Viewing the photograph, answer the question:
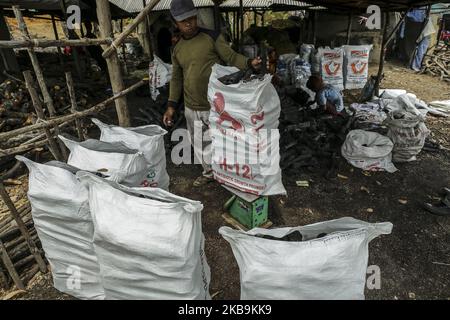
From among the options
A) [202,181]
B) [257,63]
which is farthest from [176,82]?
[202,181]

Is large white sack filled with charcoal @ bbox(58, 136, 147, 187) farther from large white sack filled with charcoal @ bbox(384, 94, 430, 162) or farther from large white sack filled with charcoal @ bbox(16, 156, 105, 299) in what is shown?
large white sack filled with charcoal @ bbox(384, 94, 430, 162)

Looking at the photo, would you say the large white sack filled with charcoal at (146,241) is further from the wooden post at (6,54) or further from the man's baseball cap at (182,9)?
the wooden post at (6,54)

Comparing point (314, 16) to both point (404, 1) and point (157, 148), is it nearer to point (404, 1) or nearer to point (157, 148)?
point (404, 1)

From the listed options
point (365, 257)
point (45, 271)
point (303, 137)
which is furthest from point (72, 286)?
point (303, 137)

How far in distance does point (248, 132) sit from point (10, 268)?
2.42m

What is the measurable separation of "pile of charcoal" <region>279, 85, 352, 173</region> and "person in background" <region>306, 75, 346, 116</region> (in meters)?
0.22

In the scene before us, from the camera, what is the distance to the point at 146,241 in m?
1.75

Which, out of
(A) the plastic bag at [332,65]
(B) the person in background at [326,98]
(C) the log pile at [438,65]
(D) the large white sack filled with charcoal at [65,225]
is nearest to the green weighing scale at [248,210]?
(D) the large white sack filled with charcoal at [65,225]

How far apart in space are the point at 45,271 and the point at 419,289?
3.50 meters

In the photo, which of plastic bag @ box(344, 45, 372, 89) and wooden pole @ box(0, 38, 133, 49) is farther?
plastic bag @ box(344, 45, 372, 89)

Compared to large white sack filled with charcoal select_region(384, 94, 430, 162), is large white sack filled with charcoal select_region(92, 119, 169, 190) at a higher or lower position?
higher

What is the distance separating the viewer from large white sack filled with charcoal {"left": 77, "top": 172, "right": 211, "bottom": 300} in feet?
5.73

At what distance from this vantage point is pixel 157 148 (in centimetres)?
277

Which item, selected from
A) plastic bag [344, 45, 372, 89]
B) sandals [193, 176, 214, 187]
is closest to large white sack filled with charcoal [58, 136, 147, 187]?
sandals [193, 176, 214, 187]
